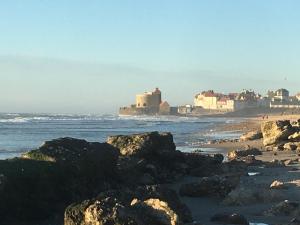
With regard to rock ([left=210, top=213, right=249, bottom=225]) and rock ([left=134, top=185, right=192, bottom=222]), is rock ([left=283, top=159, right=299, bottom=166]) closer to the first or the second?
rock ([left=210, top=213, right=249, bottom=225])

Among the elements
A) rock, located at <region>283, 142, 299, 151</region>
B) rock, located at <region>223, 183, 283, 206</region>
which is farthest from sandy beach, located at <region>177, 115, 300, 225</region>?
rock, located at <region>283, 142, 299, 151</region>

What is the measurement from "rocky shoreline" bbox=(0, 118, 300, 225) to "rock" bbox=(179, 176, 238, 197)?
0.06ft

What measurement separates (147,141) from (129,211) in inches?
314

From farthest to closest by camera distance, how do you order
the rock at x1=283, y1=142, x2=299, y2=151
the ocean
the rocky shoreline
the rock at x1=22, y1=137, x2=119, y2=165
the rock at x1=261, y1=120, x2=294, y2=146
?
the ocean
the rock at x1=261, y1=120, x2=294, y2=146
the rock at x1=283, y1=142, x2=299, y2=151
the rock at x1=22, y1=137, x2=119, y2=165
the rocky shoreline

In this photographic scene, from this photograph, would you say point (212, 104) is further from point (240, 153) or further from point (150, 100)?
point (240, 153)

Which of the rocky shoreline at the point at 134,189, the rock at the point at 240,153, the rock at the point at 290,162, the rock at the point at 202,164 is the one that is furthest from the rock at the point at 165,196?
the rock at the point at 240,153

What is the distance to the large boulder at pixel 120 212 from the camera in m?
6.36

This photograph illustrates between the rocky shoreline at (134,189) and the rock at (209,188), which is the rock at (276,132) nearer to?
the rocky shoreline at (134,189)

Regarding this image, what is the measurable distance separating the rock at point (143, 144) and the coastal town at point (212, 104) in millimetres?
134236

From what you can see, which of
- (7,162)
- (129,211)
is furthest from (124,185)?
(129,211)

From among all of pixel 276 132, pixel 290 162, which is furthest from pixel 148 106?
pixel 290 162

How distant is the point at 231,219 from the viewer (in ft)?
25.3

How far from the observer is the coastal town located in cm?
15475

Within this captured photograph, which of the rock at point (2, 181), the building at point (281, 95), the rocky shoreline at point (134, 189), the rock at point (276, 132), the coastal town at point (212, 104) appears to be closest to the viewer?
the rocky shoreline at point (134, 189)
